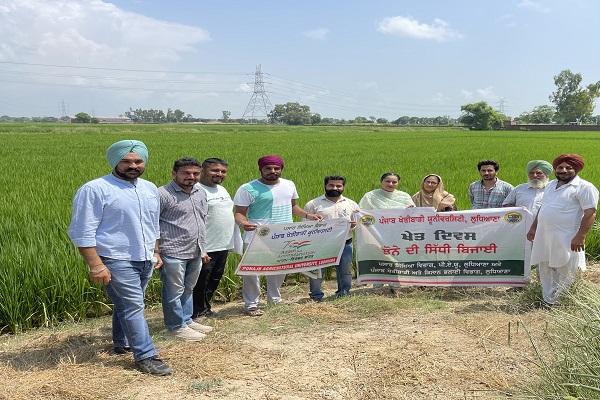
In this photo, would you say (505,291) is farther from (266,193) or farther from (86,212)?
(86,212)

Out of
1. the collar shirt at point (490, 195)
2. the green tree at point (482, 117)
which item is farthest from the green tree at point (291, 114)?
the collar shirt at point (490, 195)

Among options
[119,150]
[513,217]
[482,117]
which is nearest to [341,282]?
[513,217]

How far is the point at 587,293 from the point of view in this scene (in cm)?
304

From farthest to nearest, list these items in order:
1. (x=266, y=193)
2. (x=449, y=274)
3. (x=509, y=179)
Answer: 1. (x=509, y=179)
2. (x=449, y=274)
3. (x=266, y=193)

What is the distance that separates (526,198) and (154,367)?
4207 mm

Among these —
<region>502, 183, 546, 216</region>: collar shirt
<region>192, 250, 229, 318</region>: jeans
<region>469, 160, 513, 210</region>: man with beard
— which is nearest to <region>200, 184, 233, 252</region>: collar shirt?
<region>192, 250, 229, 318</region>: jeans

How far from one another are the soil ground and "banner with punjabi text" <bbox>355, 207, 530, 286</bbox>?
0.42m

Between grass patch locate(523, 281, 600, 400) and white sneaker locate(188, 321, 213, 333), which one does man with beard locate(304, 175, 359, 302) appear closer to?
white sneaker locate(188, 321, 213, 333)

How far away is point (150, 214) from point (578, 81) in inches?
4770

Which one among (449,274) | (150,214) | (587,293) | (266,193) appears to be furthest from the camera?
(449,274)

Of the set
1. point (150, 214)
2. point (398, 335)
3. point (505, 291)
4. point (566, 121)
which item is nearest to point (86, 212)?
point (150, 214)

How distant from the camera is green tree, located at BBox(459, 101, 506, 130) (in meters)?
79.5

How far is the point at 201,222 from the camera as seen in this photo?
436 cm

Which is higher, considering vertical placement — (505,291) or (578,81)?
(578,81)
